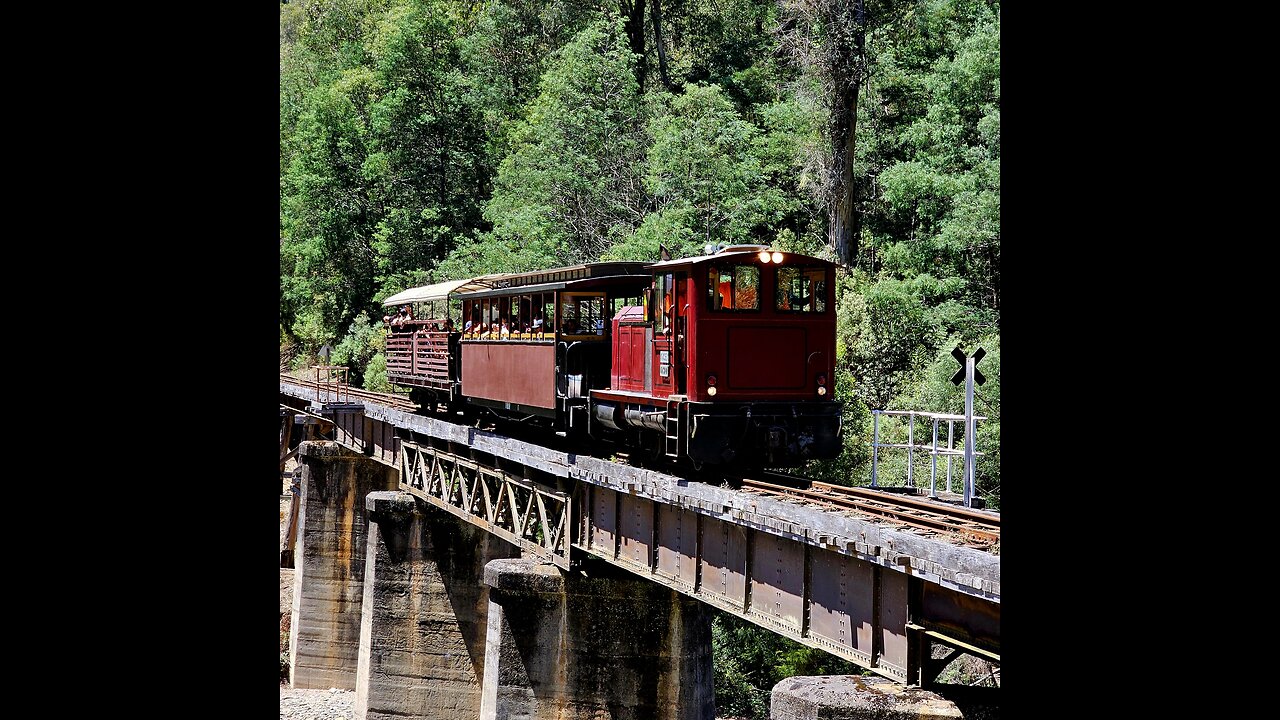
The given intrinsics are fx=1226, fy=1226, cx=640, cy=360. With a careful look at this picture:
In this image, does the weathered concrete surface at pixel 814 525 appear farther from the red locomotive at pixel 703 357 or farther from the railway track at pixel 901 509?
the red locomotive at pixel 703 357

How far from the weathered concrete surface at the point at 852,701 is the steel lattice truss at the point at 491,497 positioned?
838 cm

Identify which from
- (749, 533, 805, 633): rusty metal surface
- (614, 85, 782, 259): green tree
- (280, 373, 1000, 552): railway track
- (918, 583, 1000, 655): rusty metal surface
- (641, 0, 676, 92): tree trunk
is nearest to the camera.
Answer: (918, 583, 1000, 655): rusty metal surface

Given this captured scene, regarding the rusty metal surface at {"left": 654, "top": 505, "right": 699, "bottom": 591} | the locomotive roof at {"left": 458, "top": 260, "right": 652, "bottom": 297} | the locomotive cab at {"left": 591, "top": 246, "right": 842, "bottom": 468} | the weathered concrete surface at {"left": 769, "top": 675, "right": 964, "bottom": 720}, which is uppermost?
the locomotive roof at {"left": 458, "top": 260, "right": 652, "bottom": 297}

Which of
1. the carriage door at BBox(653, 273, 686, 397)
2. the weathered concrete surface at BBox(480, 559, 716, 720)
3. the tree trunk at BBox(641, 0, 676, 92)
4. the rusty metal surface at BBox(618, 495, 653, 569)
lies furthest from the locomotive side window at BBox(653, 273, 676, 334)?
the tree trunk at BBox(641, 0, 676, 92)

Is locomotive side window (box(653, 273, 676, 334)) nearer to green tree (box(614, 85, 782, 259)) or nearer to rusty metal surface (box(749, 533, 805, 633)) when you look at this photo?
rusty metal surface (box(749, 533, 805, 633))

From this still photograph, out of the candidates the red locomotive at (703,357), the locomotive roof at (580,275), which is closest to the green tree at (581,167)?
→ the locomotive roof at (580,275)

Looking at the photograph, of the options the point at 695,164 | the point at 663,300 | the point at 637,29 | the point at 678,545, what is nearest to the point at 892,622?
the point at 678,545

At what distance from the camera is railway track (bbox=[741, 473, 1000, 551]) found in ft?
33.0

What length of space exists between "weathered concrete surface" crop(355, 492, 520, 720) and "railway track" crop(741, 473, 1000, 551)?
10411 millimetres

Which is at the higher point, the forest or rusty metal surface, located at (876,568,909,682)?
the forest

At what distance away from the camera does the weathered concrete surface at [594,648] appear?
16.1m

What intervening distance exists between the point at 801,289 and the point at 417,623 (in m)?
11.9
